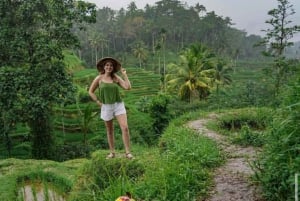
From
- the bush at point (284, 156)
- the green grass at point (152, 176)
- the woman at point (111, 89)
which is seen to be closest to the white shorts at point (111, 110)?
the woman at point (111, 89)

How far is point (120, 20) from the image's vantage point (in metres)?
76.6

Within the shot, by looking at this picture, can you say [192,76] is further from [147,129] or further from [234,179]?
[234,179]

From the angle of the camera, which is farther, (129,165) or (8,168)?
(8,168)

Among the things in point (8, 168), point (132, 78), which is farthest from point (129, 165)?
point (132, 78)

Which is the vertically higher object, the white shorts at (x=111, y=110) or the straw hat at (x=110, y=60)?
the straw hat at (x=110, y=60)

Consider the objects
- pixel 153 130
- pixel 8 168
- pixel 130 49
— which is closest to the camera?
pixel 8 168

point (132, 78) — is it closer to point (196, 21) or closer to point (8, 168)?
point (196, 21)

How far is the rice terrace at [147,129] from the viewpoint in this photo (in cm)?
413

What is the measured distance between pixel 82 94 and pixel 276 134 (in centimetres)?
2685

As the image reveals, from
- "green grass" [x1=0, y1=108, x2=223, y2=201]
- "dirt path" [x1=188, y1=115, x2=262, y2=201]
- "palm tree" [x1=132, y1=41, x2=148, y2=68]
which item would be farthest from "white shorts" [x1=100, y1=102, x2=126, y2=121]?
"palm tree" [x1=132, y1=41, x2=148, y2=68]

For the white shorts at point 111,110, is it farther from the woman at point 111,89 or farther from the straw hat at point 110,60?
the straw hat at point 110,60

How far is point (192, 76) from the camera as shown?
80.0 feet

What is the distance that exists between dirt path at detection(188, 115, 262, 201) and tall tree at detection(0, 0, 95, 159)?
861cm

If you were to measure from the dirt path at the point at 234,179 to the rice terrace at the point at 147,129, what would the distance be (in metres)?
0.01
